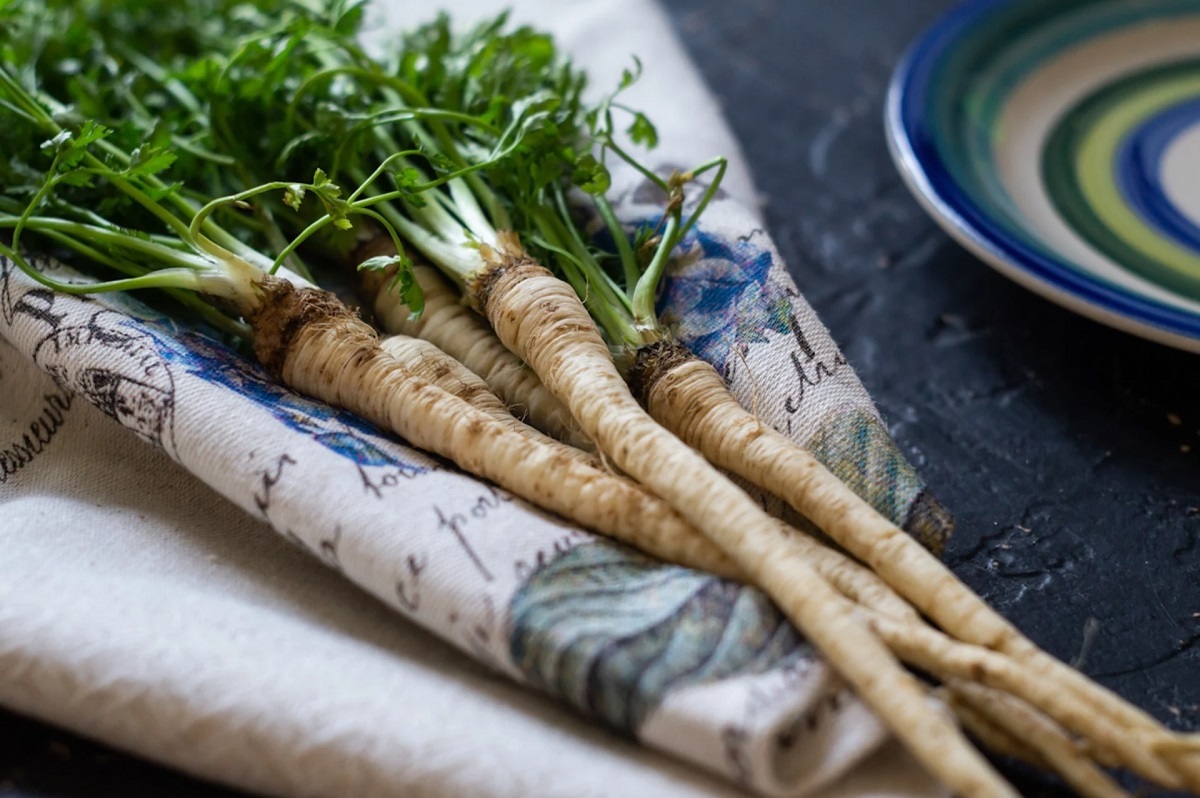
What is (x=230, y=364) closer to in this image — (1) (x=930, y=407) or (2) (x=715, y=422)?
(2) (x=715, y=422)

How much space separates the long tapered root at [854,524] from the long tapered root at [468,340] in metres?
0.08

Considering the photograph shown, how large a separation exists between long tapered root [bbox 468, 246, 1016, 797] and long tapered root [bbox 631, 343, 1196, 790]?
0.04 meters

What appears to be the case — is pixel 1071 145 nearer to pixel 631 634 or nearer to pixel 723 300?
pixel 723 300

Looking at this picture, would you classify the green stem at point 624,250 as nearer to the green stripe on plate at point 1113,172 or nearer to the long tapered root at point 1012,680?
the long tapered root at point 1012,680

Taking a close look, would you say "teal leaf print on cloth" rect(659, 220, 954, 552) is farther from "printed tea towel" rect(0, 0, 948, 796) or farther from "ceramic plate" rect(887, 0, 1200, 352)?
"ceramic plate" rect(887, 0, 1200, 352)

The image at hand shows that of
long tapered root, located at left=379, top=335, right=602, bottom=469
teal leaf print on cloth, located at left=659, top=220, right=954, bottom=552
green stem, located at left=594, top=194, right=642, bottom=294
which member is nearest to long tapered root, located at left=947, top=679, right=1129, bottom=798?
teal leaf print on cloth, located at left=659, top=220, right=954, bottom=552

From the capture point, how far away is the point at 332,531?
0.76 metres

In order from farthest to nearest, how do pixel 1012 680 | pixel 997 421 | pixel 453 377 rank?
pixel 997 421 → pixel 453 377 → pixel 1012 680

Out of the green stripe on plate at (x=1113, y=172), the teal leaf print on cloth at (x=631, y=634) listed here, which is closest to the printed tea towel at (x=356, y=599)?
the teal leaf print on cloth at (x=631, y=634)

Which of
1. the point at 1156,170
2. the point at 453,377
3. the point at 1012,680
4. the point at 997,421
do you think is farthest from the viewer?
the point at 1156,170

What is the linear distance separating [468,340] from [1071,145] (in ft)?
2.50

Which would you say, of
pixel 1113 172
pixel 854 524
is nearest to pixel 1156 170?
pixel 1113 172

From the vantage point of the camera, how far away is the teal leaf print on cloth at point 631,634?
0.68 m

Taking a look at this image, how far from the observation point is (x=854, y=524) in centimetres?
78
